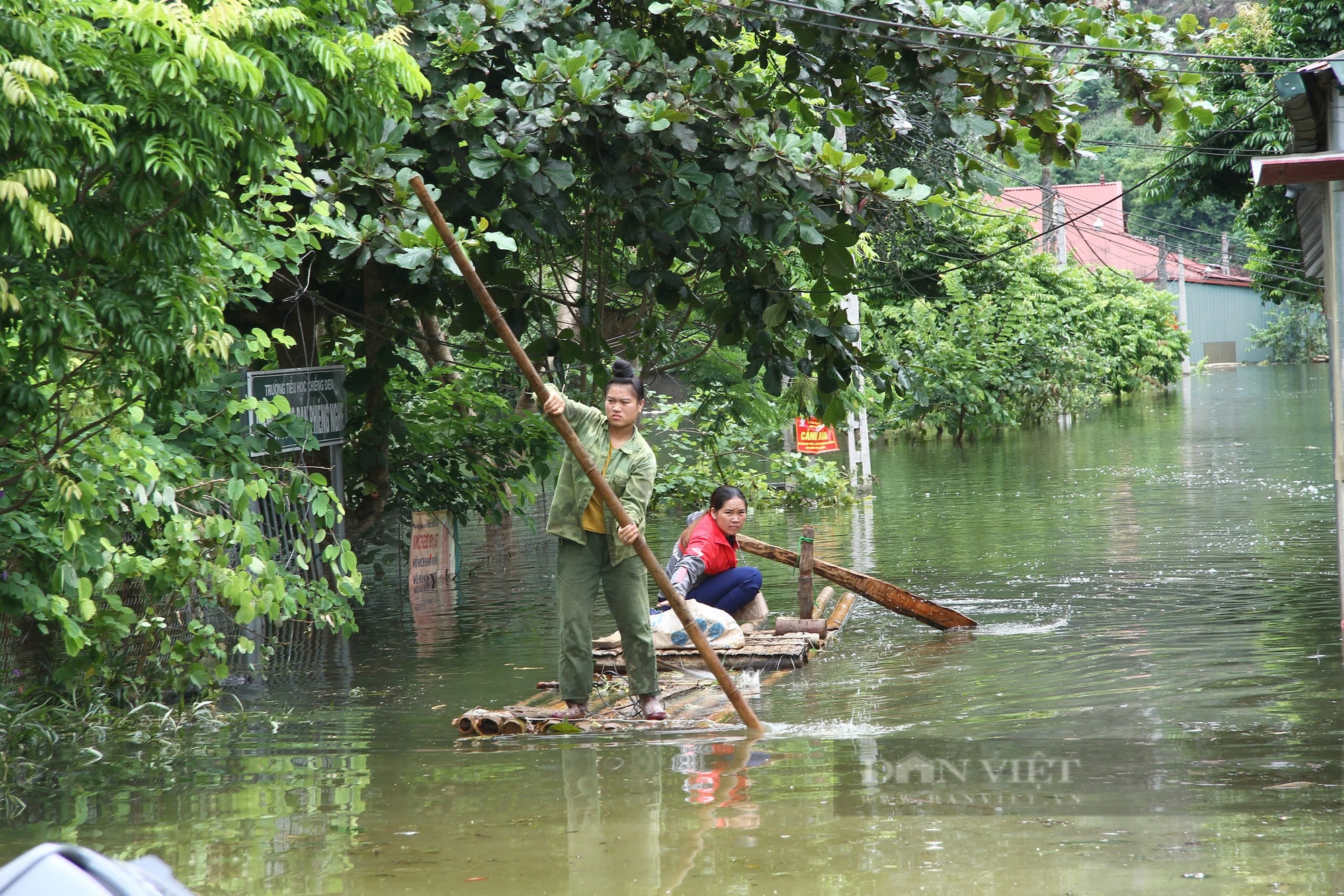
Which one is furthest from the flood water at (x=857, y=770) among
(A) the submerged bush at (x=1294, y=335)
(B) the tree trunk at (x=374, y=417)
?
(A) the submerged bush at (x=1294, y=335)

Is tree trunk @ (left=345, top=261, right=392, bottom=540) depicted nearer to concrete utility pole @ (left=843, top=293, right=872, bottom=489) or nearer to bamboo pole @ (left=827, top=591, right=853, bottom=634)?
bamboo pole @ (left=827, top=591, right=853, bottom=634)

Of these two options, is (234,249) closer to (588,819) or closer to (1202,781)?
(588,819)

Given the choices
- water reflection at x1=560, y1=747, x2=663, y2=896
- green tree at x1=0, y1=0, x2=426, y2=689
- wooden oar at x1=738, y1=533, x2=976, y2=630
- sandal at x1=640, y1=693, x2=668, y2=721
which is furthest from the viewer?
wooden oar at x1=738, y1=533, x2=976, y2=630


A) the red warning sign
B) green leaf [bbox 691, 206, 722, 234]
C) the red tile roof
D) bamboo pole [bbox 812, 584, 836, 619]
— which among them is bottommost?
bamboo pole [bbox 812, 584, 836, 619]

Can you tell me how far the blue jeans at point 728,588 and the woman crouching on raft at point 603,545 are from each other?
221 centimetres

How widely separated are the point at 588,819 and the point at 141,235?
8.87 feet

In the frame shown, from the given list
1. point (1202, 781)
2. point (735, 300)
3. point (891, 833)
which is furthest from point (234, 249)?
point (1202, 781)

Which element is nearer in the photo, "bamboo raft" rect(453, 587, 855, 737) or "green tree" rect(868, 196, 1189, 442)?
"bamboo raft" rect(453, 587, 855, 737)

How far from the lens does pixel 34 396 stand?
16.4ft

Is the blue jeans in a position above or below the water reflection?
above

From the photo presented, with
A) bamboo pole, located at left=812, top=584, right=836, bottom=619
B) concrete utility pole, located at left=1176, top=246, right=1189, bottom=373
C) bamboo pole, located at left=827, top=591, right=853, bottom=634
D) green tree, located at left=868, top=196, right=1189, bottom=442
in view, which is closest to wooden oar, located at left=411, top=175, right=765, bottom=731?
bamboo pole, located at left=827, top=591, right=853, bottom=634

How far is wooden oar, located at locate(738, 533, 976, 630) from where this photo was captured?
1013 cm

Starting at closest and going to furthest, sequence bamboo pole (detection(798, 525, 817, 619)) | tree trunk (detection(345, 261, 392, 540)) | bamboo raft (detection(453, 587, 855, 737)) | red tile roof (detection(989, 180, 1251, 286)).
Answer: bamboo raft (detection(453, 587, 855, 737))
bamboo pole (detection(798, 525, 817, 619))
tree trunk (detection(345, 261, 392, 540))
red tile roof (detection(989, 180, 1251, 286))

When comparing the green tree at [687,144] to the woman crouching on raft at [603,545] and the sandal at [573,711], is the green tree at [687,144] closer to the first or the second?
the woman crouching on raft at [603,545]
